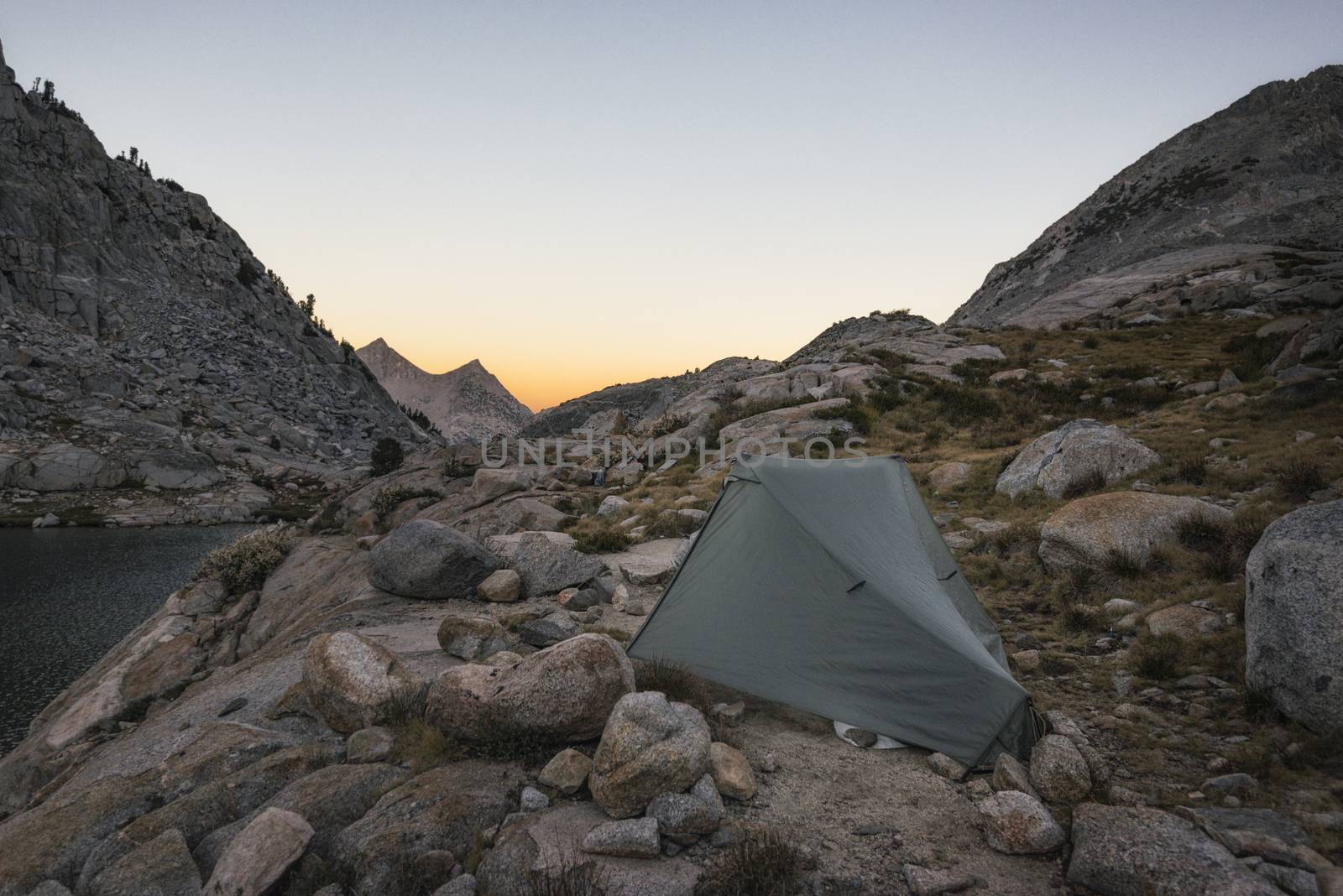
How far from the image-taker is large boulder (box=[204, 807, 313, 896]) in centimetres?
436

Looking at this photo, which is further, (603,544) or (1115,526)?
(603,544)

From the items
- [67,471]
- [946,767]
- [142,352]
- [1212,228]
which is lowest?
[946,767]

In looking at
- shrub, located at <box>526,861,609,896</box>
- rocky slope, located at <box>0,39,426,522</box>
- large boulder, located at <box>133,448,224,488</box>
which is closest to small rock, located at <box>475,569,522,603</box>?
shrub, located at <box>526,861,609,896</box>

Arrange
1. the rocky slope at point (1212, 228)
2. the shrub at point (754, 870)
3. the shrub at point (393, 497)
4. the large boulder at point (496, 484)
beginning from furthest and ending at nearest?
1. the rocky slope at point (1212, 228)
2. the shrub at point (393, 497)
3. the large boulder at point (496, 484)
4. the shrub at point (754, 870)

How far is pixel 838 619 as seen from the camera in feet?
24.6

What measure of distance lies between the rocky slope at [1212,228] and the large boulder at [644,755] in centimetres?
4175

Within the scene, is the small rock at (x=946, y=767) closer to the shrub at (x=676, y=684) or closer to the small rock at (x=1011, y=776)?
the small rock at (x=1011, y=776)

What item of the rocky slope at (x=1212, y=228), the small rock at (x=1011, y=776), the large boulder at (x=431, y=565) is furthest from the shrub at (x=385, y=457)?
the small rock at (x=1011, y=776)

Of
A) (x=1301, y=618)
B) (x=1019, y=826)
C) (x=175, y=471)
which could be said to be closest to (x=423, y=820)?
(x=1019, y=826)

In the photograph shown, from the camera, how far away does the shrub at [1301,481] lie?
10.6 m

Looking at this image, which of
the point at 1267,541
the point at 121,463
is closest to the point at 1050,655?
the point at 1267,541

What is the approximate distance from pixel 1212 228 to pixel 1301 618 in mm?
62991

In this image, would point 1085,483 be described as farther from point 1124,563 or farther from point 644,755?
point 644,755

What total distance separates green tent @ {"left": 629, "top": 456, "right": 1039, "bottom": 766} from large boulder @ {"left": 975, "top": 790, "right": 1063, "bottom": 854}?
110 centimetres
